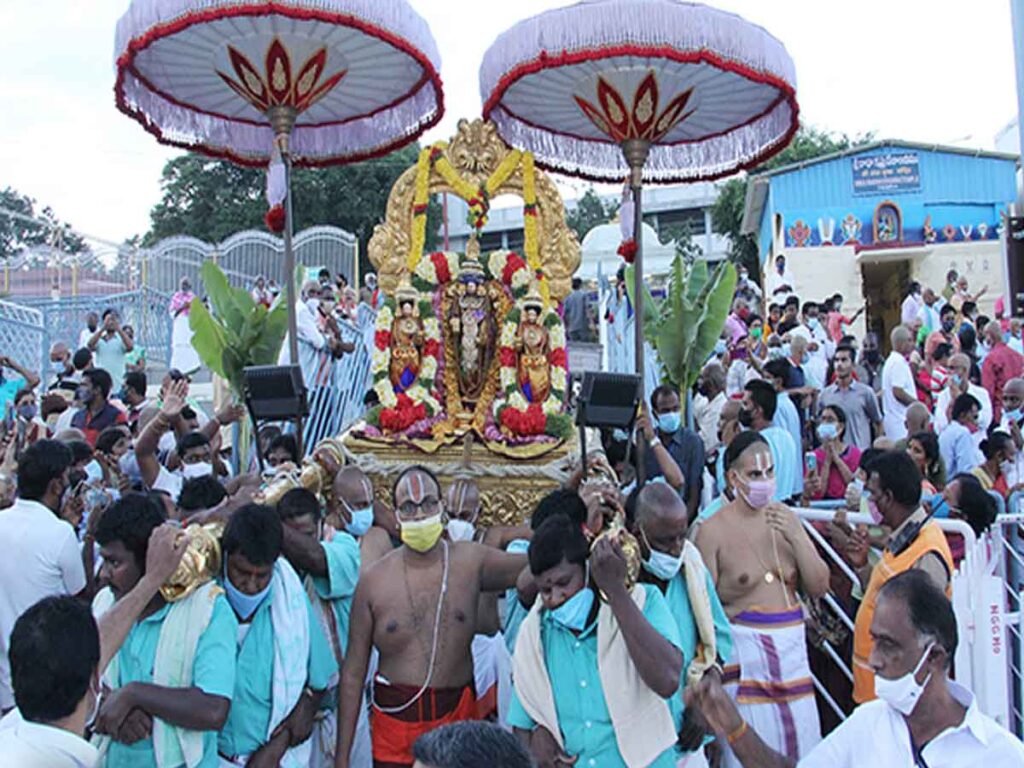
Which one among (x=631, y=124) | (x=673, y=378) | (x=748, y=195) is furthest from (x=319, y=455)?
(x=748, y=195)

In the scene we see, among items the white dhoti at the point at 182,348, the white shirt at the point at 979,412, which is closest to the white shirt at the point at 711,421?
the white shirt at the point at 979,412

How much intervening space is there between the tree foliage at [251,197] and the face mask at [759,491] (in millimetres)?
24737

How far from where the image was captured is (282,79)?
20.1 feet

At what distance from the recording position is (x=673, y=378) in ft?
26.3

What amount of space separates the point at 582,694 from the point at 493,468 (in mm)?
3855

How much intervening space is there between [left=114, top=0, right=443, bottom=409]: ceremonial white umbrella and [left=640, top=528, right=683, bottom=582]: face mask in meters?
3.07

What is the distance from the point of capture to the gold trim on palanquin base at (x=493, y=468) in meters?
6.81

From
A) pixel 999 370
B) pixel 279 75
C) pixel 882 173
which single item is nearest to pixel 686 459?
pixel 279 75

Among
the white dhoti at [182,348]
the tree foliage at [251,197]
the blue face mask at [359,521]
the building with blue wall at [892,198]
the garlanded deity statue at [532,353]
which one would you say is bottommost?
the blue face mask at [359,521]

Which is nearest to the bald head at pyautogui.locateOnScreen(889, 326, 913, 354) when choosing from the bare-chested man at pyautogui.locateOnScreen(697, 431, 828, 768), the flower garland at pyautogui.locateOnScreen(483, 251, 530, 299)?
the flower garland at pyautogui.locateOnScreen(483, 251, 530, 299)

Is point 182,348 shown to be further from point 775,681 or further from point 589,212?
point 589,212

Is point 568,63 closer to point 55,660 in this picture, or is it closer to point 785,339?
point 55,660

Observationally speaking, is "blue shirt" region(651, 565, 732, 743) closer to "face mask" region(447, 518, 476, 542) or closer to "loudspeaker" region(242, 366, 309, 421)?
"face mask" region(447, 518, 476, 542)

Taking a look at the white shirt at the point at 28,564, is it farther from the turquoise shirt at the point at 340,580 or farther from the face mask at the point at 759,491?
the face mask at the point at 759,491
